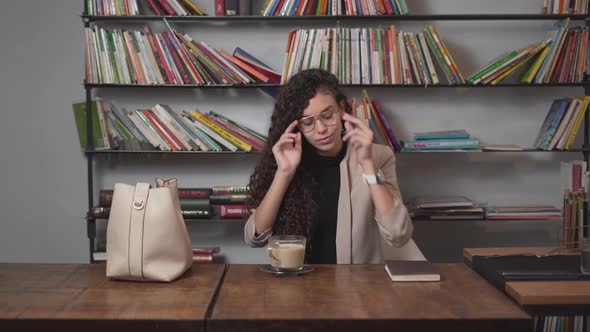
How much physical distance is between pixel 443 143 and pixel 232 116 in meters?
1.14

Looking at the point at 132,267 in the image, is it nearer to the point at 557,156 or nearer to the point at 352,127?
the point at 352,127

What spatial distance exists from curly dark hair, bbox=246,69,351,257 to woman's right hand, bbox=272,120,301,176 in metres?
0.11

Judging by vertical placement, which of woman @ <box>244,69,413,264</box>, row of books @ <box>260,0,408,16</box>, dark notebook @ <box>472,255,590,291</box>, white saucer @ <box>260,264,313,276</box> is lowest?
white saucer @ <box>260,264,313,276</box>

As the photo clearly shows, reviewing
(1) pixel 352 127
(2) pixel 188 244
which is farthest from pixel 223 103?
(2) pixel 188 244

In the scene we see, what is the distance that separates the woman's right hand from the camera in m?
2.06

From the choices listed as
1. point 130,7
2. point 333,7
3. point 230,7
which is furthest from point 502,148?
point 130,7

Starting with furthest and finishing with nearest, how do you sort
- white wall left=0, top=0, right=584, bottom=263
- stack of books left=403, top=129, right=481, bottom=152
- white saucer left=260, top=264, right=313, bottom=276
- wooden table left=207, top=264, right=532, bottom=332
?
white wall left=0, top=0, right=584, bottom=263
stack of books left=403, top=129, right=481, bottom=152
white saucer left=260, top=264, right=313, bottom=276
wooden table left=207, top=264, right=532, bottom=332

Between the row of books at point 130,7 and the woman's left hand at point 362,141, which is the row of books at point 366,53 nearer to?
the row of books at point 130,7

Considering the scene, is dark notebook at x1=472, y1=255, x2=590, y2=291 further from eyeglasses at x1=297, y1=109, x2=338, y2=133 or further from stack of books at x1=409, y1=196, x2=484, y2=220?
stack of books at x1=409, y1=196, x2=484, y2=220

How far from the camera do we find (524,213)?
3.21m

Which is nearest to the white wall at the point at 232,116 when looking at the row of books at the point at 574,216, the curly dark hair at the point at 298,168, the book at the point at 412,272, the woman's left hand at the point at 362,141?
the curly dark hair at the point at 298,168

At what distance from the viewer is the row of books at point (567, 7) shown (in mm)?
3156

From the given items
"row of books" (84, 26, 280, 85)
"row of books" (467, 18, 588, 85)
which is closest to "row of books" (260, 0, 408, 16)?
"row of books" (84, 26, 280, 85)

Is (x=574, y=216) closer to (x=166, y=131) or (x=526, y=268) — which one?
(x=526, y=268)
